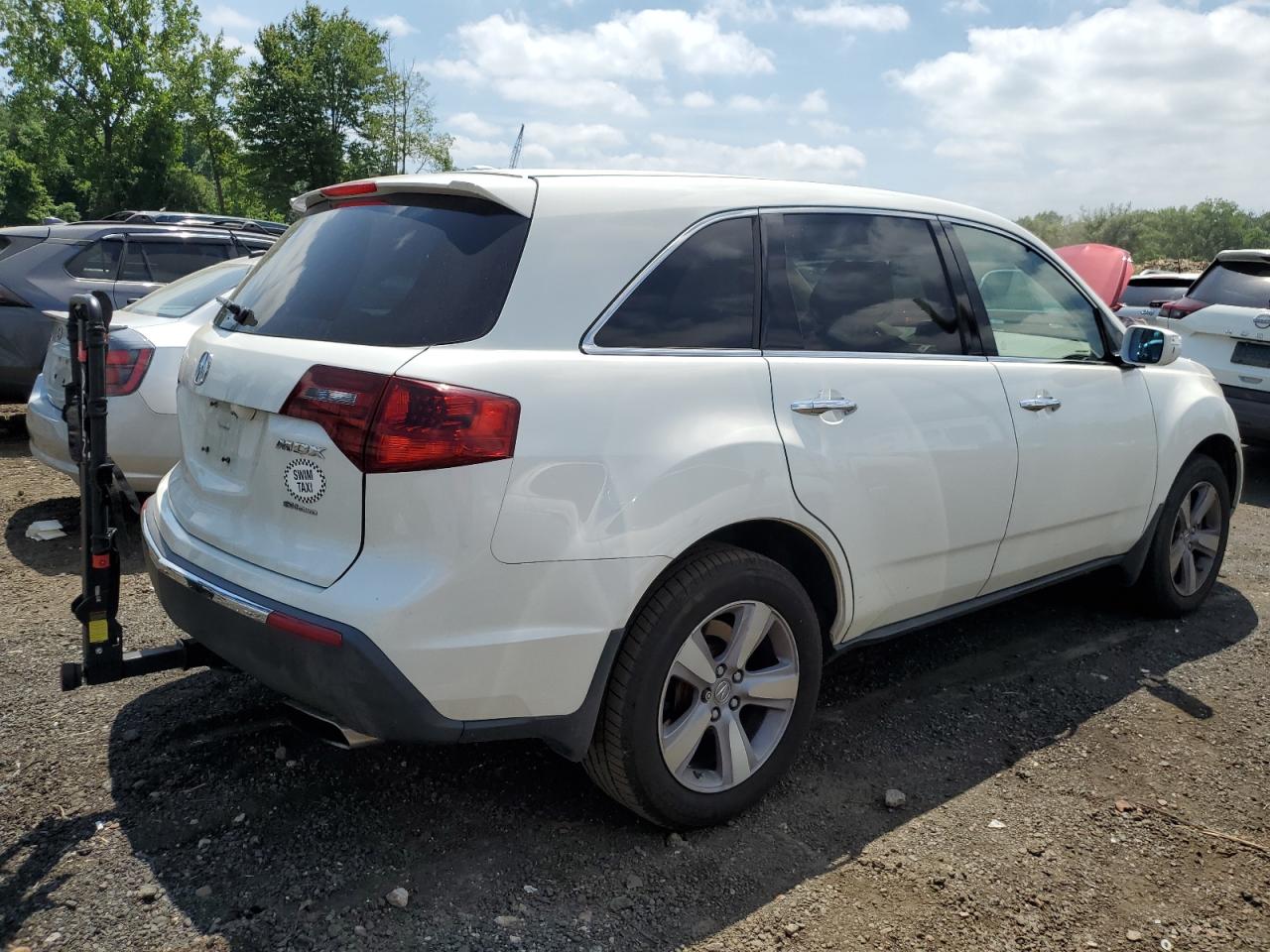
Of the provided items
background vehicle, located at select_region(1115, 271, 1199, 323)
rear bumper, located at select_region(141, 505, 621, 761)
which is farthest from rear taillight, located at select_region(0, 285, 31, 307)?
background vehicle, located at select_region(1115, 271, 1199, 323)

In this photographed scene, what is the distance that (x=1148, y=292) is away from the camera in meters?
12.4

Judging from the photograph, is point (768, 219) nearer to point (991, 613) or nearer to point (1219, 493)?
point (991, 613)

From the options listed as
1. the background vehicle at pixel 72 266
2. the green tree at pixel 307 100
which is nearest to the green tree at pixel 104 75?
the green tree at pixel 307 100

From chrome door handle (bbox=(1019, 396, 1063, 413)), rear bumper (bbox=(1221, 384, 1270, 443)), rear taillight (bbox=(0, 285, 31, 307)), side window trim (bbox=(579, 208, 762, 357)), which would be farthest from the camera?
rear bumper (bbox=(1221, 384, 1270, 443))

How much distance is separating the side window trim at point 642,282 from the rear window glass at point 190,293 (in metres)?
3.58

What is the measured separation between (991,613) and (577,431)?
3.25 meters

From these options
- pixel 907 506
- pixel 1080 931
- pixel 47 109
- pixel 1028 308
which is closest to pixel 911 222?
pixel 1028 308

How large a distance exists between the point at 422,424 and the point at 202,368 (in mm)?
989

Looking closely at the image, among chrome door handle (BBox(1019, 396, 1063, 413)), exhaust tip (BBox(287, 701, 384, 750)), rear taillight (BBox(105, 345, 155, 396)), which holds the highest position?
chrome door handle (BBox(1019, 396, 1063, 413))

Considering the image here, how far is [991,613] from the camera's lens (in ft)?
16.3

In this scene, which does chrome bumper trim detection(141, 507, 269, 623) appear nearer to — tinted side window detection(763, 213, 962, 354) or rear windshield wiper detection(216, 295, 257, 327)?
rear windshield wiper detection(216, 295, 257, 327)

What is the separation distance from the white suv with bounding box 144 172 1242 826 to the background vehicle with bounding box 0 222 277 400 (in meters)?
5.26

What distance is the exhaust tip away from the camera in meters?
2.51

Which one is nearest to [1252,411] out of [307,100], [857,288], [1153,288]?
[1153,288]
